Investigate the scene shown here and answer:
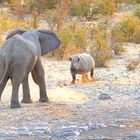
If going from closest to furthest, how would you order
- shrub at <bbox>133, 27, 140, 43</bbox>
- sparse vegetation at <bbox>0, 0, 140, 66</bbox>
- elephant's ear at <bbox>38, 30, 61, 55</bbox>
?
elephant's ear at <bbox>38, 30, 61, 55</bbox> < sparse vegetation at <bbox>0, 0, 140, 66</bbox> < shrub at <bbox>133, 27, 140, 43</bbox>

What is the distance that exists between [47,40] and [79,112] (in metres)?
2.34

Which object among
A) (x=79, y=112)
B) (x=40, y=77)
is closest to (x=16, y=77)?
(x=40, y=77)

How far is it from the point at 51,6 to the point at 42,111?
21.1 metres

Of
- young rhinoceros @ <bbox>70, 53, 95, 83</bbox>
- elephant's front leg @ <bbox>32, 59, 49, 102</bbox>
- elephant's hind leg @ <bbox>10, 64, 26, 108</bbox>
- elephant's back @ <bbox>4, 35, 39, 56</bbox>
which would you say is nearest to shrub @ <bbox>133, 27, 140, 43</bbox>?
young rhinoceros @ <bbox>70, 53, 95, 83</bbox>

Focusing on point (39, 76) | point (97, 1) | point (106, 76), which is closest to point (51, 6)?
point (97, 1)

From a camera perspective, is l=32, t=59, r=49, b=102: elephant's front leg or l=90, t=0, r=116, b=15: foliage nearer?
l=32, t=59, r=49, b=102: elephant's front leg

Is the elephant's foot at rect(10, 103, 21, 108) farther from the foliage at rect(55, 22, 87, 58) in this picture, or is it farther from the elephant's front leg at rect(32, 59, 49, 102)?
the foliage at rect(55, 22, 87, 58)

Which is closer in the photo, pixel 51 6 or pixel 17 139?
pixel 17 139

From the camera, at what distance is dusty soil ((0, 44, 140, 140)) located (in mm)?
9227

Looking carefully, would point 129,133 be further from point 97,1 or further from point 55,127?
point 97,1

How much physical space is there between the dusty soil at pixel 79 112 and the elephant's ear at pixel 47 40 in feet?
3.36

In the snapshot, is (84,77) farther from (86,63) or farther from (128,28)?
(128,28)

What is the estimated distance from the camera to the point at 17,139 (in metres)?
8.84

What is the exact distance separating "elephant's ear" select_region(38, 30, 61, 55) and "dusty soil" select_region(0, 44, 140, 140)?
1025 millimetres
